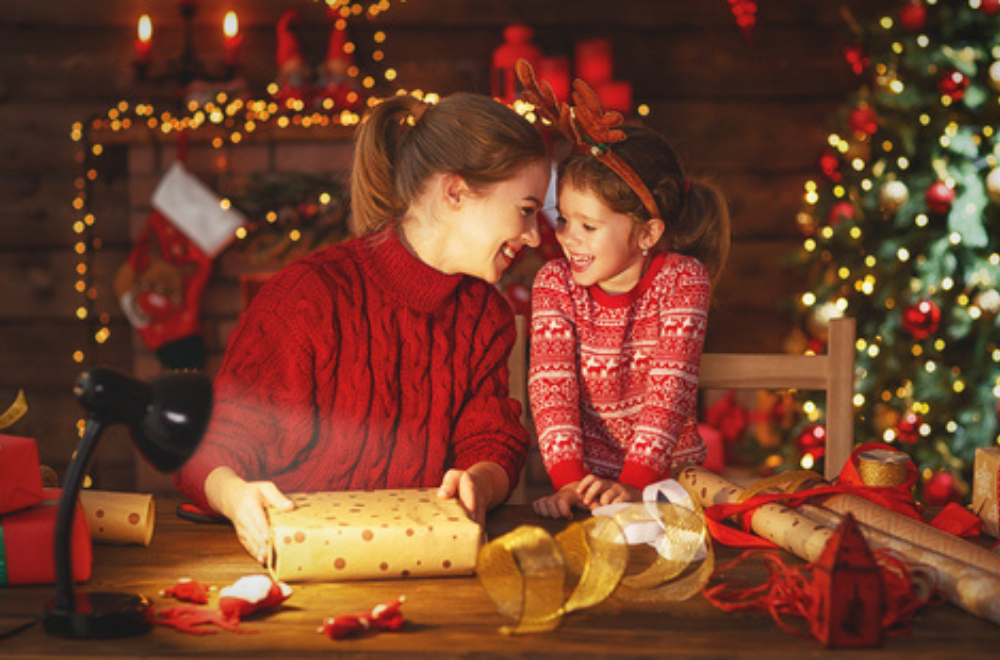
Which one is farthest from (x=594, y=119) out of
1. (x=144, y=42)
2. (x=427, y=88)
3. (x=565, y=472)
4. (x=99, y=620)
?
(x=144, y=42)

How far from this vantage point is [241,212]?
339cm

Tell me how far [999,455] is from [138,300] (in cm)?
286

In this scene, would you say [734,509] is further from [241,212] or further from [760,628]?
[241,212]

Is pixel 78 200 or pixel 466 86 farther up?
pixel 466 86

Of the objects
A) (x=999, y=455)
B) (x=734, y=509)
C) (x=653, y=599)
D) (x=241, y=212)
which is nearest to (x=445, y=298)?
(x=734, y=509)

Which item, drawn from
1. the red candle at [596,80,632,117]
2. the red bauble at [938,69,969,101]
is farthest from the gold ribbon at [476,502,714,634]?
the red candle at [596,80,632,117]

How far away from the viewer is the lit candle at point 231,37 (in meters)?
3.35

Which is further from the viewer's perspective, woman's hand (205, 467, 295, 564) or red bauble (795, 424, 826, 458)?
red bauble (795, 424, 826, 458)

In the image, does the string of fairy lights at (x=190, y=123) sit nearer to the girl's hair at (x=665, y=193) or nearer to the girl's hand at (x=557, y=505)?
the girl's hair at (x=665, y=193)

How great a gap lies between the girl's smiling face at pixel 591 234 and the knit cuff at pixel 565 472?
0.92 ft

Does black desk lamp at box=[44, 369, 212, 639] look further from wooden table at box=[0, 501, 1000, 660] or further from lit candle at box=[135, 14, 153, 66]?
lit candle at box=[135, 14, 153, 66]

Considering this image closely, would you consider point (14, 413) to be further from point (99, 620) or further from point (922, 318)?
point (922, 318)

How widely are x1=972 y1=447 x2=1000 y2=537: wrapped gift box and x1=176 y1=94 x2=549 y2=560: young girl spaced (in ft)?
1.89

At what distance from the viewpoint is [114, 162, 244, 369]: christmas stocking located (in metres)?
3.38
